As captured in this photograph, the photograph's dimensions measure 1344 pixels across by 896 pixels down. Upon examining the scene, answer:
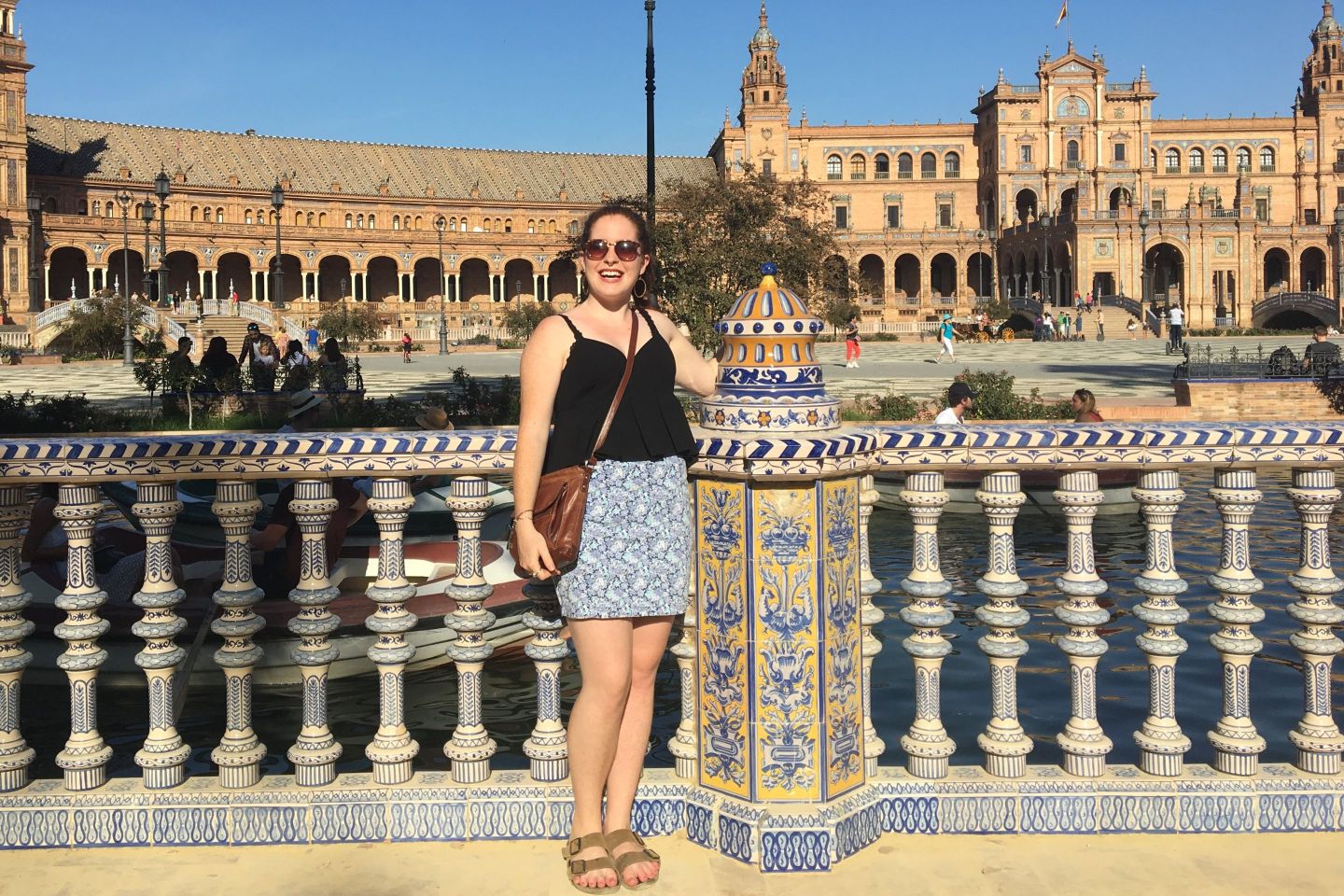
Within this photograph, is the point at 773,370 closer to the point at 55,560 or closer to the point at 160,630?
the point at 160,630

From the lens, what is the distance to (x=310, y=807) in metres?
3.98

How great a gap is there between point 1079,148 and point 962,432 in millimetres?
88935

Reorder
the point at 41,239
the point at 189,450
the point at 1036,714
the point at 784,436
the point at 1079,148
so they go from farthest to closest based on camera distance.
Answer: the point at 1079,148, the point at 41,239, the point at 1036,714, the point at 189,450, the point at 784,436

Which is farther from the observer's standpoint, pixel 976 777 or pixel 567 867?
pixel 976 777

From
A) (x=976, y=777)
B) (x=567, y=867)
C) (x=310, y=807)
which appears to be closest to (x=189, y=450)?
(x=310, y=807)

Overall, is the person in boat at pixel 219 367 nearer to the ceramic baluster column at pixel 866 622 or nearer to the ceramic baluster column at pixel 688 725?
the ceramic baluster column at pixel 688 725

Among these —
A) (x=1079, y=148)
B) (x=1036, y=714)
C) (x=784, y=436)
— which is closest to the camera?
(x=784, y=436)

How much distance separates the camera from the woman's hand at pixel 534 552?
139 inches

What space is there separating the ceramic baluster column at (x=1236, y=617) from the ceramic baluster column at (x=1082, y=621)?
381 mm

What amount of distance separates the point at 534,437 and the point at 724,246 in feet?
71.1

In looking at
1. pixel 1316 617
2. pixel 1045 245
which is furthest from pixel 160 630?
pixel 1045 245

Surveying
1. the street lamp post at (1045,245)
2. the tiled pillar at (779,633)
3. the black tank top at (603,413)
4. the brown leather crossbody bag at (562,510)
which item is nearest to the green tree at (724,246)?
the tiled pillar at (779,633)

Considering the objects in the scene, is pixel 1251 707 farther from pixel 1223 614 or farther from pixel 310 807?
pixel 310 807

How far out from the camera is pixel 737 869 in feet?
12.3
